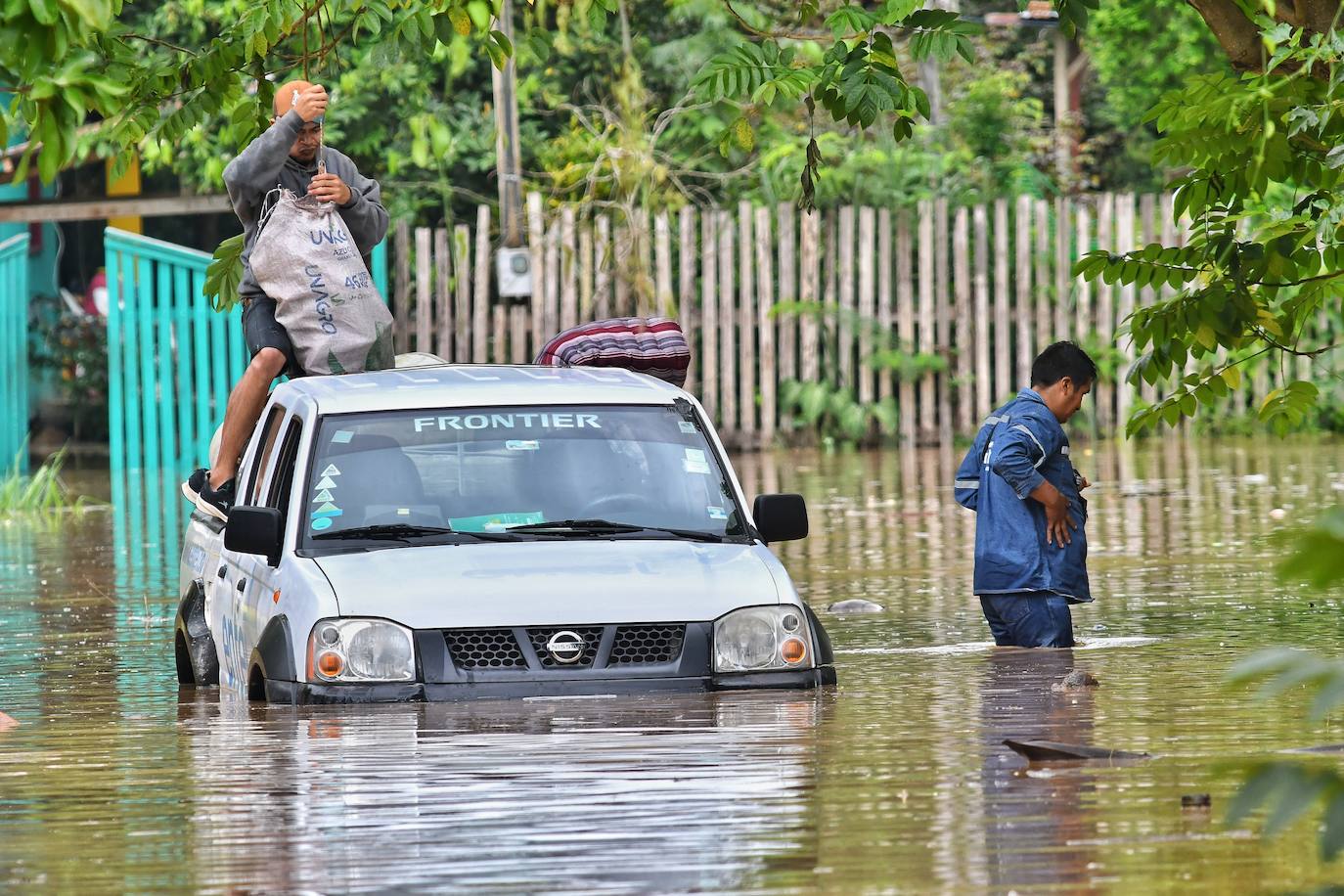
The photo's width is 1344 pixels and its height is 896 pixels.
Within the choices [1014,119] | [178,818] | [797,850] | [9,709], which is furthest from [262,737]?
[1014,119]

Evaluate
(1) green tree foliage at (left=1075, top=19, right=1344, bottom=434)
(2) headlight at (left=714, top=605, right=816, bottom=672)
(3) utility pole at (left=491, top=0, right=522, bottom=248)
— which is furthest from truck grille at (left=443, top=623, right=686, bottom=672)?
(3) utility pole at (left=491, top=0, right=522, bottom=248)

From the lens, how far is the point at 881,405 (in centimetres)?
2314

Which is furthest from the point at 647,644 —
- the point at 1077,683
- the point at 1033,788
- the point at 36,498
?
the point at 36,498

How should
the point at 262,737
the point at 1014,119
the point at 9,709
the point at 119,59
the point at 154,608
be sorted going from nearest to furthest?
the point at 262,737 → the point at 9,709 → the point at 119,59 → the point at 154,608 → the point at 1014,119

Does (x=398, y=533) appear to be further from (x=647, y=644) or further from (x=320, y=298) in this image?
(x=320, y=298)

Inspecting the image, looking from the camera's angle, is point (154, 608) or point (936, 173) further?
point (936, 173)

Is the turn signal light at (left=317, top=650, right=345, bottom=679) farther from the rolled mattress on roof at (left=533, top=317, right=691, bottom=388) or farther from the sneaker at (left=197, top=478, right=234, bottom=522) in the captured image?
the rolled mattress on roof at (left=533, top=317, right=691, bottom=388)

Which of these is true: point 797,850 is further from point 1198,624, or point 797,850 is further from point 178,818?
point 1198,624

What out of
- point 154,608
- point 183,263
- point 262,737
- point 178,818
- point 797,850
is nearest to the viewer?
point 797,850

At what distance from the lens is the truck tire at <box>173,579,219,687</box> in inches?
352

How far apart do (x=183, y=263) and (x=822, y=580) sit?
11597mm

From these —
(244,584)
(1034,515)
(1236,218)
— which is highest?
(1236,218)

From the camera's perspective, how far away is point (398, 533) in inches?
307

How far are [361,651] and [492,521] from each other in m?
0.84
